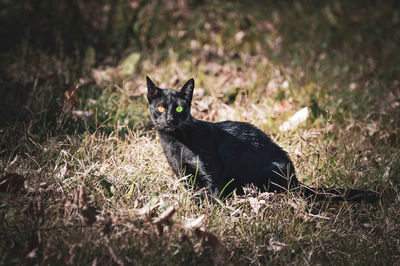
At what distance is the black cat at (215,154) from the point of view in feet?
8.70

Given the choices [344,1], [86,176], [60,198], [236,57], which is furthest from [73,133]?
[344,1]

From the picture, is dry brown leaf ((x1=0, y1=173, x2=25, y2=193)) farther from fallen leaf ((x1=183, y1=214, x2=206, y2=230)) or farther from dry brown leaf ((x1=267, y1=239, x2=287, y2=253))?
dry brown leaf ((x1=267, y1=239, x2=287, y2=253))

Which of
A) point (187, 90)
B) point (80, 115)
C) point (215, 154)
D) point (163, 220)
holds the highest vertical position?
point (187, 90)

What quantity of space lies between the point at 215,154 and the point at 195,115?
0.98m

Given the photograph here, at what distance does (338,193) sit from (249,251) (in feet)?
3.15

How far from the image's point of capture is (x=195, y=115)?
3635mm

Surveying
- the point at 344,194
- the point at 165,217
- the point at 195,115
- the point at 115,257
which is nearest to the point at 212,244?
the point at 165,217

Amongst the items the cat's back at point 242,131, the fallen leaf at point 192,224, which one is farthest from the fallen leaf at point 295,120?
the fallen leaf at point 192,224

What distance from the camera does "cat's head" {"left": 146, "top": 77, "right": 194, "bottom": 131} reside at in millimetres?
2637

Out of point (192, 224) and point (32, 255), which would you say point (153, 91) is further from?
point (32, 255)

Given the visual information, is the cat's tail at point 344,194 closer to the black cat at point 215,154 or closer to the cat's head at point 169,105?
the black cat at point 215,154

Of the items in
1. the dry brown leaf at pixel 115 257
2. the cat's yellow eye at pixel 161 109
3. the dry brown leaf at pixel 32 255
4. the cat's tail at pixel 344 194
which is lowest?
the cat's tail at pixel 344 194

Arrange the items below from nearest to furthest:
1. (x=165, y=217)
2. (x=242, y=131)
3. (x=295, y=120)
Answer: (x=165, y=217), (x=242, y=131), (x=295, y=120)

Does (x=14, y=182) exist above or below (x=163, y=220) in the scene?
above
